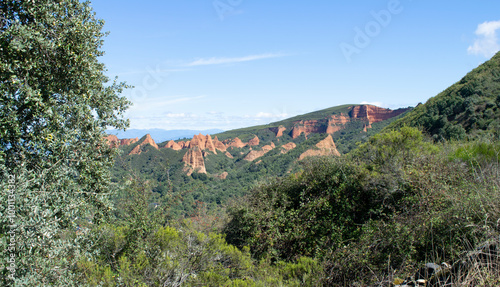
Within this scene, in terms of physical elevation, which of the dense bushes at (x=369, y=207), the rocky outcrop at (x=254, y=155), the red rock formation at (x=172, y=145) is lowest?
the rocky outcrop at (x=254, y=155)

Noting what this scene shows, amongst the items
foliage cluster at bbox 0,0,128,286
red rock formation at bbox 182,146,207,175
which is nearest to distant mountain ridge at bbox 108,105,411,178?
red rock formation at bbox 182,146,207,175

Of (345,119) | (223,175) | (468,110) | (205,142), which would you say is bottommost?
(223,175)

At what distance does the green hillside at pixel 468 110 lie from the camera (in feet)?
70.3

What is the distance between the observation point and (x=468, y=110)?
24.7 meters

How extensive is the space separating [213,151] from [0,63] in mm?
94907

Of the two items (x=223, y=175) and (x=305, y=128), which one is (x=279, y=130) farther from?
(x=223, y=175)

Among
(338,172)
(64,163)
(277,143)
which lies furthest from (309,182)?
(277,143)

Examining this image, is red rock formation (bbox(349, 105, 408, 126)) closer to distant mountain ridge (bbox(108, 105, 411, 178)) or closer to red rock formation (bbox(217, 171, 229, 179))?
distant mountain ridge (bbox(108, 105, 411, 178))

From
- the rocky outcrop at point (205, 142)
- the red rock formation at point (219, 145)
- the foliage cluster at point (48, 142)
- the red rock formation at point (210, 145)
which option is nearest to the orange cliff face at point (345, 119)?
the red rock formation at point (219, 145)

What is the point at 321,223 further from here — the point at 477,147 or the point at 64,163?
the point at 64,163

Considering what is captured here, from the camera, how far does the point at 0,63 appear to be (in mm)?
3219

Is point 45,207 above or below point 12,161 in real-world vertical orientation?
below

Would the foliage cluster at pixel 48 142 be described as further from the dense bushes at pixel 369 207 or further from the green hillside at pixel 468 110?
the green hillside at pixel 468 110

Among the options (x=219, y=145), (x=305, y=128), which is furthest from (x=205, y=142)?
(x=305, y=128)
